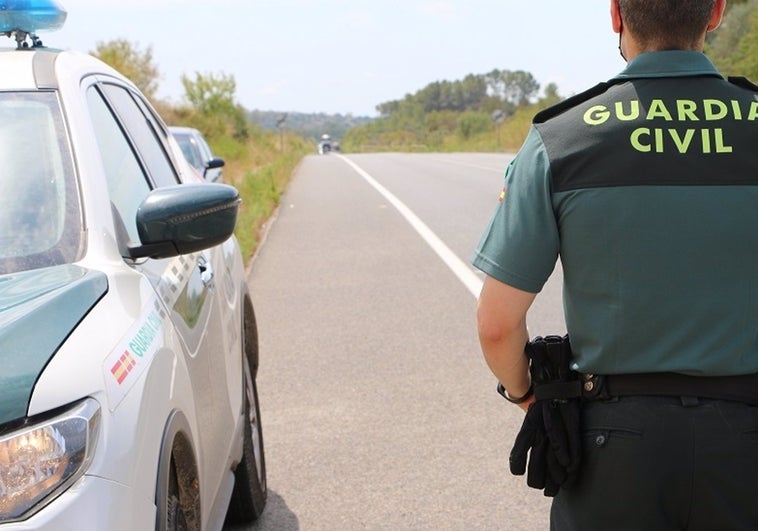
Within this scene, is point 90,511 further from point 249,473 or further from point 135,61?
point 135,61

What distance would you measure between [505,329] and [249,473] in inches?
85.1

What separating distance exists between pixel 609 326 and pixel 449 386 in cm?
425

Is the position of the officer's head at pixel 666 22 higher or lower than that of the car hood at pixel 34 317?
higher

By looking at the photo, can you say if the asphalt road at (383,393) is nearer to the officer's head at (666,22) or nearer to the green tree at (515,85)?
the officer's head at (666,22)

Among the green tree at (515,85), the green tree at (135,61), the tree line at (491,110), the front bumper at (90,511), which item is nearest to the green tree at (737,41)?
the tree line at (491,110)

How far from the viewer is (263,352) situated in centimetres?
753

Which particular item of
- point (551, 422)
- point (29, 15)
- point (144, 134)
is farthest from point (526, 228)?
point (144, 134)

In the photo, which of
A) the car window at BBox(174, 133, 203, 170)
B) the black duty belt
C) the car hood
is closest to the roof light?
the car hood

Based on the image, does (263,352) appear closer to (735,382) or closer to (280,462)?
(280,462)

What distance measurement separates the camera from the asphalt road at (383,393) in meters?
4.58

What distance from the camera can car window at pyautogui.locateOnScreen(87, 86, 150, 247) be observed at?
10.3ft

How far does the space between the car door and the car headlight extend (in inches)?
35.1

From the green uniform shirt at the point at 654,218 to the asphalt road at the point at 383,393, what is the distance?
90.8 inches

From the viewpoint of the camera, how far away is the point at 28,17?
3.58 m
